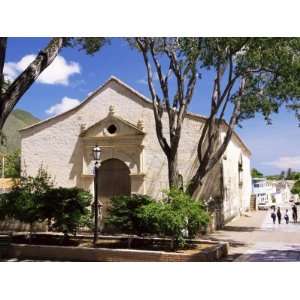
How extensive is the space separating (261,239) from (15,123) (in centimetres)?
454

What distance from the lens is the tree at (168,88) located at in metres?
7.39

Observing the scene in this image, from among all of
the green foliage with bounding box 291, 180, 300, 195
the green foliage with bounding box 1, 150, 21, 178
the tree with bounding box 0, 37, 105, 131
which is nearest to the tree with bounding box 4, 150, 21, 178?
the green foliage with bounding box 1, 150, 21, 178

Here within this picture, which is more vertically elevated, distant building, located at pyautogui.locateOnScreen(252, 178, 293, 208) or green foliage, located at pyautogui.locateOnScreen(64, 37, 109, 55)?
green foliage, located at pyautogui.locateOnScreen(64, 37, 109, 55)

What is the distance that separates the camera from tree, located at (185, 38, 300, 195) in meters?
7.09

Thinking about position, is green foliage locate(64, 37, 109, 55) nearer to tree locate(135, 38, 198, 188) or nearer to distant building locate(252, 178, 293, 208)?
tree locate(135, 38, 198, 188)

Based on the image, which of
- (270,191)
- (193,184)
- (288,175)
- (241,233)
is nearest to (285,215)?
(270,191)

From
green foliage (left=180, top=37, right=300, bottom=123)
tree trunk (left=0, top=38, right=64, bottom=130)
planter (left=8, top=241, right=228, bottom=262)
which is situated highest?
green foliage (left=180, top=37, right=300, bottom=123)

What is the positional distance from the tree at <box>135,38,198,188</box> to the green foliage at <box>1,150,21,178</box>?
259 cm

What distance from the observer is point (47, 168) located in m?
8.55

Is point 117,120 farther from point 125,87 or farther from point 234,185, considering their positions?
point 234,185

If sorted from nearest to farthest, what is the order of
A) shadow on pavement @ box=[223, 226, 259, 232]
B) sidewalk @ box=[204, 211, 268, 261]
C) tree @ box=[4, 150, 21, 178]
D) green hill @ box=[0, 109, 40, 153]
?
sidewalk @ box=[204, 211, 268, 261] < green hill @ box=[0, 109, 40, 153] < tree @ box=[4, 150, 21, 178] < shadow on pavement @ box=[223, 226, 259, 232]

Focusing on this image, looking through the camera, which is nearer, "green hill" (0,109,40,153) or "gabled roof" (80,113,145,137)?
"green hill" (0,109,40,153)
